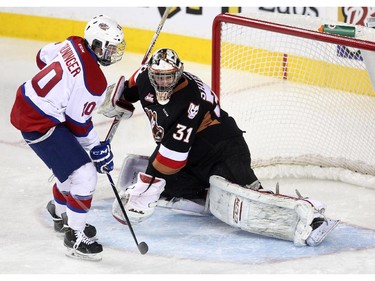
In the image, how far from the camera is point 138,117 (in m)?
6.33

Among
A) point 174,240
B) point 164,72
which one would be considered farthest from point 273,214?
point 164,72

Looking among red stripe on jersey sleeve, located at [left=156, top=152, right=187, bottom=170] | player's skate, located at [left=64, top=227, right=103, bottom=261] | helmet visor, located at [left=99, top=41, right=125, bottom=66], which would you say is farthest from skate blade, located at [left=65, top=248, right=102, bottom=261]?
helmet visor, located at [left=99, top=41, right=125, bottom=66]

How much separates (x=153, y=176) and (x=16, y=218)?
67 centimetres

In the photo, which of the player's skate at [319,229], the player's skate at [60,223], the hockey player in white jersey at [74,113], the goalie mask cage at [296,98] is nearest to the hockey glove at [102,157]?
the hockey player in white jersey at [74,113]

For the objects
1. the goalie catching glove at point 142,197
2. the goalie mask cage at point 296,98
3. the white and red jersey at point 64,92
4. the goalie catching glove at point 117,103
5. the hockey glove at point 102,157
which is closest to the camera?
the white and red jersey at point 64,92

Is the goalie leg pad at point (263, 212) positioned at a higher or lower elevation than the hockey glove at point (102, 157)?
lower

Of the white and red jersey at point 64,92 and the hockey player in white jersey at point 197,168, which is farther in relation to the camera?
the hockey player in white jersey at point 197,168

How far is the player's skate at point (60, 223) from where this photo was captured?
14.8 feet

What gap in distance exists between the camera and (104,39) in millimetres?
4250

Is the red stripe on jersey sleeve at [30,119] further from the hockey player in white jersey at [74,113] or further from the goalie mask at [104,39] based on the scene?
the goalie mask at [104,39]

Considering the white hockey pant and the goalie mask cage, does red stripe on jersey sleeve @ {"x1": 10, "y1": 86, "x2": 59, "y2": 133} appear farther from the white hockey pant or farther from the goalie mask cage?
the goalie mask cage

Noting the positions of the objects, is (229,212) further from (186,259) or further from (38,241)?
(38,241)

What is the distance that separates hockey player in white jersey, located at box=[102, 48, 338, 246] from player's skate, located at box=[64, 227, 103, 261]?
26cm

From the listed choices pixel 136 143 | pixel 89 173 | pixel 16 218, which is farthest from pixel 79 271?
pixel 136 143
